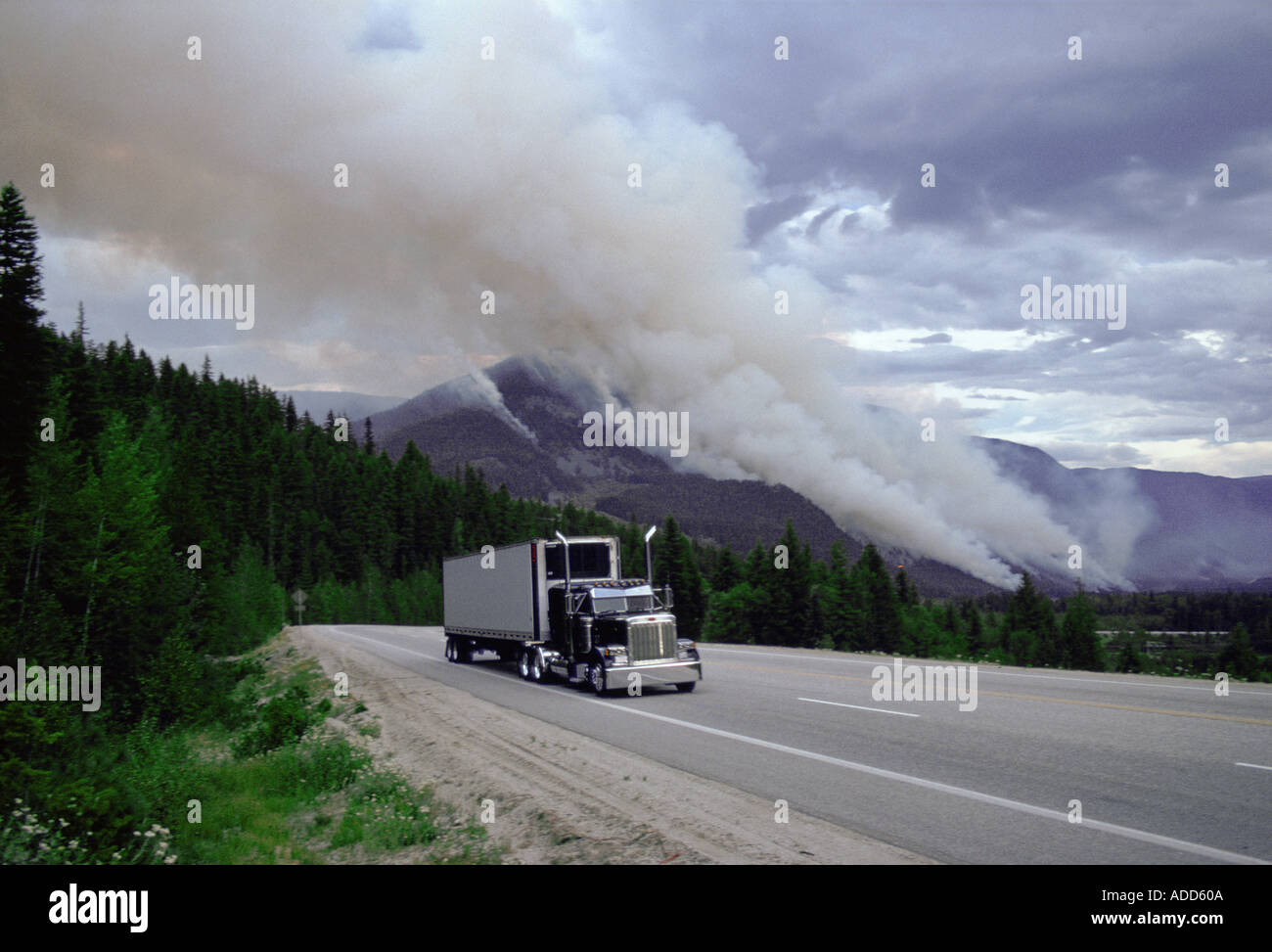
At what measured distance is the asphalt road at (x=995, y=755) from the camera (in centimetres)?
714

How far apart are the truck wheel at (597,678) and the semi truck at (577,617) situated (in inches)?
0.9

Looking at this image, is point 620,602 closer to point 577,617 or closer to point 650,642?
point 577,617

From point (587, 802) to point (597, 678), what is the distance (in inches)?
394

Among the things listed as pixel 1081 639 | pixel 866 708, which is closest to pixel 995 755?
pixel 866 708

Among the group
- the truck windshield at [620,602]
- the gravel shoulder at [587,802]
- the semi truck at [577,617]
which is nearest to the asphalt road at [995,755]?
the gravel shoulder at [587,802]

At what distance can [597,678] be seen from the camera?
749 inches

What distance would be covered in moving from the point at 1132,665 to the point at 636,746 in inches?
2931

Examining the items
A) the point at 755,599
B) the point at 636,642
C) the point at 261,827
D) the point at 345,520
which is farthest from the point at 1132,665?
the point at 345,520

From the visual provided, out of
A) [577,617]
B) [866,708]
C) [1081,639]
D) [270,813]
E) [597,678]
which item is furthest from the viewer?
[1081,639]

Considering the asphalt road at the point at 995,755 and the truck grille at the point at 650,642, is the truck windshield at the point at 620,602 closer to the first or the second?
the truck grille at the point at 650,642

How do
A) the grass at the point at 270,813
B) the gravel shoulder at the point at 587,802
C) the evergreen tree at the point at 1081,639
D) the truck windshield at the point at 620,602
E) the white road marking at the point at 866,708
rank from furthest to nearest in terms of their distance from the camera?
the evergreen tree at the point at 1081,639 < the truck windshield at the point at 620,602 < the white road marking at the point at 866,708 < the grass at the point at 270,813 < the gravel shoulder at the point at 587,802

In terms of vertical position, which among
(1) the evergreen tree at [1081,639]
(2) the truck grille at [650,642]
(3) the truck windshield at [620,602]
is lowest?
(1) the evergreen tree at [1081,639]

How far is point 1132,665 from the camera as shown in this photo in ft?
234
